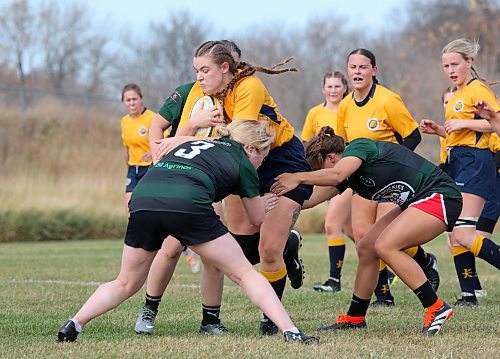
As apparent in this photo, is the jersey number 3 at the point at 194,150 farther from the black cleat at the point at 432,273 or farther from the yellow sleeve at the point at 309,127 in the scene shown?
the yellow sleeve at the point at 309,127

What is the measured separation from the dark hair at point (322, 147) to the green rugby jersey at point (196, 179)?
2.65 ft

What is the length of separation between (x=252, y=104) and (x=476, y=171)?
8.79ft

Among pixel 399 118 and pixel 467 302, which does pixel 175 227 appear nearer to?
pixel 399 118

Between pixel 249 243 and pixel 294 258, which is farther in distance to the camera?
pixel 294 258

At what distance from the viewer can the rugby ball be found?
18.0 feet

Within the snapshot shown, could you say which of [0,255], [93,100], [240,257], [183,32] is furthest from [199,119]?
[183,32]

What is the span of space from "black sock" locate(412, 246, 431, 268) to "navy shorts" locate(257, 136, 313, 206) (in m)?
2.06

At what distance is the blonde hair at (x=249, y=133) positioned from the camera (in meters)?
5.11

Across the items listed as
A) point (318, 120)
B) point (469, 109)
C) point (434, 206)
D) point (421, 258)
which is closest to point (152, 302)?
Result: point (434, 206)

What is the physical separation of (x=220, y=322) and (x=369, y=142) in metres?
1.57

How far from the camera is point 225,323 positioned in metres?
6.17

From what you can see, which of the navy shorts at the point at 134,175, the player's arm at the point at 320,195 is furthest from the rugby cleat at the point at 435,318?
the navy shorts at the point at 134,175

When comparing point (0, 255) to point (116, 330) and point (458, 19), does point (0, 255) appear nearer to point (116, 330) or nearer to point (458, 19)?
point (116, 330)

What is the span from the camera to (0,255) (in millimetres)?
13617
